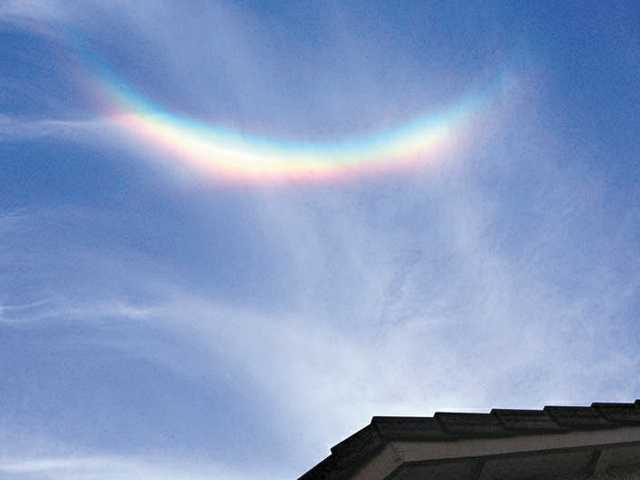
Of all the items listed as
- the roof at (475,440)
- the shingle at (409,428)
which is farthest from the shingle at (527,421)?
the shingle at (409,428)

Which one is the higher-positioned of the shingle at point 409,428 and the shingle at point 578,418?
the shingle at point 409,428

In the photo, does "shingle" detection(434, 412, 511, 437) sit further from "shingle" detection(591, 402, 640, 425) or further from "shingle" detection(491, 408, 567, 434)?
"shingle" detection(591, 402, 640, 425)

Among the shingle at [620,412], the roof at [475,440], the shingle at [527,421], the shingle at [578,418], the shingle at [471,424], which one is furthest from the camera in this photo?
the shingle at [620,412]

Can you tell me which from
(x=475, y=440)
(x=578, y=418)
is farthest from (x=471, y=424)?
(x=578, y=418)

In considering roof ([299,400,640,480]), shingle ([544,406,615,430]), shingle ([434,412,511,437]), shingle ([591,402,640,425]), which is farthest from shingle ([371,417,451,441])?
shingle ([591,402,640,425])

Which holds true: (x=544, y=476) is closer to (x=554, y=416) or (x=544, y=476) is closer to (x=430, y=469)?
(x=554, y=416)

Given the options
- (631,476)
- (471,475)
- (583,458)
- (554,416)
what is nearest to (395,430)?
(471,475)

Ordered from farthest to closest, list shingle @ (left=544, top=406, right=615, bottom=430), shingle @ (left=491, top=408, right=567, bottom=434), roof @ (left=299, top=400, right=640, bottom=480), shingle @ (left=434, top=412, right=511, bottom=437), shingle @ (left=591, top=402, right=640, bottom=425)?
shingle @ (left=591, top=402, right=640, bottom=425), shingle @ (left=544, top=406, right=615, bottom=430), shingle @ (left=491, top=408, right=567, bottom=434), shingle @ (left=434, top=412, right=511, bottom=437), roof @ (left=299, top=400, right=640, bottom=480)

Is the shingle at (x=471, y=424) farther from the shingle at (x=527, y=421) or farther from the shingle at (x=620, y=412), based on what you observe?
the shingle at (x=620, y=412)
